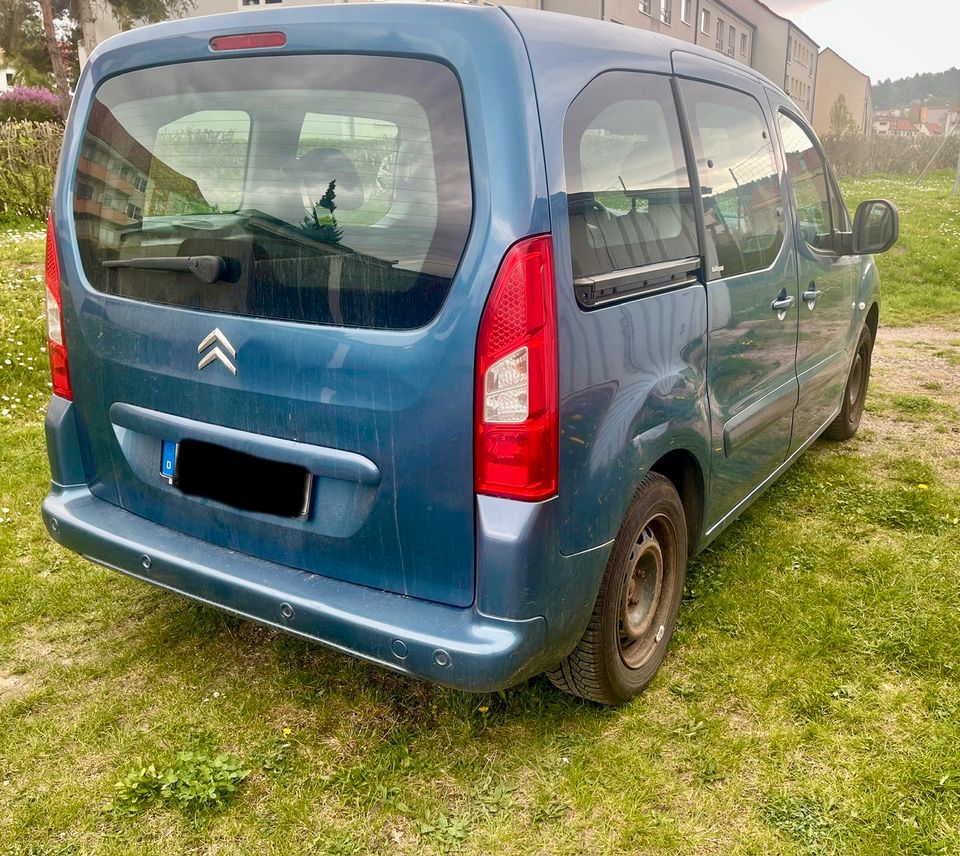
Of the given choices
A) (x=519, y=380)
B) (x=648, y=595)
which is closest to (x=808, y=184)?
(x=648, y=595)

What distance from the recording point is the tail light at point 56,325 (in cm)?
274

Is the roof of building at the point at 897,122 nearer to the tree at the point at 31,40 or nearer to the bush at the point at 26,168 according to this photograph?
the tree at the point at 31,40

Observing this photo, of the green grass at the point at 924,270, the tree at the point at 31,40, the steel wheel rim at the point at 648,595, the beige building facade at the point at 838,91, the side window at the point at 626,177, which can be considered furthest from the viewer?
the beige building facade at the point at 838,91

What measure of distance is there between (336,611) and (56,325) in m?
1.35

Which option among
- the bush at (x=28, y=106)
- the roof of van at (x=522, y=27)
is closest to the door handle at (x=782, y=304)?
the roof of van at (x=522, y=27)

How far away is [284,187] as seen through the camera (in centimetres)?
224

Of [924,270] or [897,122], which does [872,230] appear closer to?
[924,270]

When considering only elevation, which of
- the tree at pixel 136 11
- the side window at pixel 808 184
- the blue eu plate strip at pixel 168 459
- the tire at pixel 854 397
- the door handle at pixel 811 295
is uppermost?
the tree at pixel 136 11

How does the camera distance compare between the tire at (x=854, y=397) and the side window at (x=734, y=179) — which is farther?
the tire at (x=854, y=397)

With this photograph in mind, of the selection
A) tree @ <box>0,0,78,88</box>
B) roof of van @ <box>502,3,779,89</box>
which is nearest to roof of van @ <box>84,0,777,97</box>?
roof of van @ <box>502,3,779,89</box>

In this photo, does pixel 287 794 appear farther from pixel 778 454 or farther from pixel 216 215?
pixel 778 454

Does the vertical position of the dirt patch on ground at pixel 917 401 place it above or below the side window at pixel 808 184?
below

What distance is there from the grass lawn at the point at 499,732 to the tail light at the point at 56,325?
3.11ft

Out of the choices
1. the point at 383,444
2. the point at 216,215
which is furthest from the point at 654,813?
the point at 216,215
